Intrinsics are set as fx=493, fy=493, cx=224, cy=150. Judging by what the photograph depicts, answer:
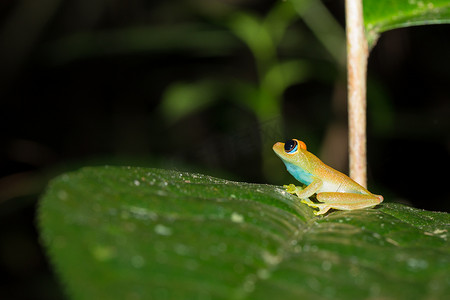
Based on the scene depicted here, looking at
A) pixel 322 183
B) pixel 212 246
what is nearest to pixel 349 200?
pixel 322 183

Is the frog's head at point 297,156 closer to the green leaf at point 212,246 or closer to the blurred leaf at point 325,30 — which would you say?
the green leaf at point 212,246

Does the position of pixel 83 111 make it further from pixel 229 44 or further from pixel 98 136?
pixel 229 44

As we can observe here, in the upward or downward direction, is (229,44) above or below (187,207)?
above

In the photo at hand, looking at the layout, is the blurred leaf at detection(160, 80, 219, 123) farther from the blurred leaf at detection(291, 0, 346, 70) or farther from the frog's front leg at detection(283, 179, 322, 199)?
the frog's front leg at detection(283, 179, 322, 199)

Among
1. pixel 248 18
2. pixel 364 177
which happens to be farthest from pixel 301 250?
pixel 248 18

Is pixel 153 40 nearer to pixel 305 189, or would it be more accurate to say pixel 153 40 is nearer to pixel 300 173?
pixel 300 173

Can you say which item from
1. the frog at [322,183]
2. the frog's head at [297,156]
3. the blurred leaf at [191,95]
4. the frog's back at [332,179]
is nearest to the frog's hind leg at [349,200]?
the frog at [322,183]
